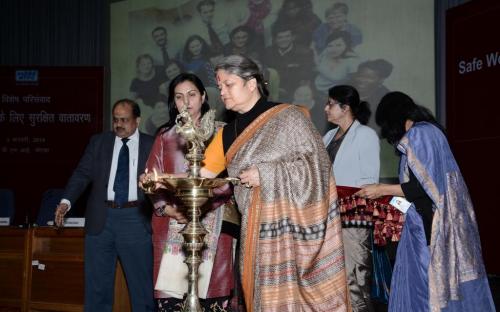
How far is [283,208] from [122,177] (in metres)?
1.78

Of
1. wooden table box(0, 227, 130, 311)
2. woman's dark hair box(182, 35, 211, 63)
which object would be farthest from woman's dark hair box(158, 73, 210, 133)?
woman's dark hair box(182, 35, 211, 63)

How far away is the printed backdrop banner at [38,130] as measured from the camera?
24.6 ft

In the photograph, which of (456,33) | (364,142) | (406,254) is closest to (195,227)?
(406,254)

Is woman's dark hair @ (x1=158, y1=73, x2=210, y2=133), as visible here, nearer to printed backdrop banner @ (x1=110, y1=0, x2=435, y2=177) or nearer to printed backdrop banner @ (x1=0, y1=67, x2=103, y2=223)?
printed backdrop banner @ (x1=110, y1=0, x2=435, y2=177)

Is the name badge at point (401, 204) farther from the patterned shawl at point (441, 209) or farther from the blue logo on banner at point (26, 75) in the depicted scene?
the blue logo on banner at point (26, 75)

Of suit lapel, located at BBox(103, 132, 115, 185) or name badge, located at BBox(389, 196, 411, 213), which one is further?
suit lapel, located at BBox(103, 132, 115, 185)

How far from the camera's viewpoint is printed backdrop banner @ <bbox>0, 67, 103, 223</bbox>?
7.49 metres

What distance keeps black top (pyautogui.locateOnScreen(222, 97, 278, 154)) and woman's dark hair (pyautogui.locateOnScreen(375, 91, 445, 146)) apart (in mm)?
1037

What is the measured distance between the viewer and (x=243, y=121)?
2568 mm

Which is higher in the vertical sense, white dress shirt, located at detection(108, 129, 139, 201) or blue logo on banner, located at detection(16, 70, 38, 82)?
blue logo on banner, located at detection(16, 70, 38, 82)

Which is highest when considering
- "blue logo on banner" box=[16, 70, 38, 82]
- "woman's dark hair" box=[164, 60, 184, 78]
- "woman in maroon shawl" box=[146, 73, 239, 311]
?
"woman's dark hair" box=[164, 60, 184, 78]

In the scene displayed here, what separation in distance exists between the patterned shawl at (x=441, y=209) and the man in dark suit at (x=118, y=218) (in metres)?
1.59

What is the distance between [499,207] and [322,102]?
201 centimetres

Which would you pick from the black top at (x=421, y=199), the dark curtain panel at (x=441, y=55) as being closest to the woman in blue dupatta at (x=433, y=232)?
the black top at (x=421, y=199)
